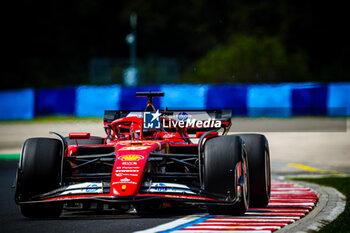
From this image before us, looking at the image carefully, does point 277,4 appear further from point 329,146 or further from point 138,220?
point 138,220

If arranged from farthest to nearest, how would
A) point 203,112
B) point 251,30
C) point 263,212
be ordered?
point 251,30 < point 203,112 < point 263,212

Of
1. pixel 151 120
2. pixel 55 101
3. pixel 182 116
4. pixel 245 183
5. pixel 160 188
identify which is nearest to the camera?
pixel 160 188

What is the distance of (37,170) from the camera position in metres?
7.32

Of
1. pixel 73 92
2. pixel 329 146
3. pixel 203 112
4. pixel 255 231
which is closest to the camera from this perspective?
pixel 255 231

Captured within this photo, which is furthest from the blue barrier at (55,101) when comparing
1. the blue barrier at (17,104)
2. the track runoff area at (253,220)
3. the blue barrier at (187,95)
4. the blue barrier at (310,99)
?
the track runoff area at (253,220)

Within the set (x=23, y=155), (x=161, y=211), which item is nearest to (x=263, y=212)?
(x=161, y=211)

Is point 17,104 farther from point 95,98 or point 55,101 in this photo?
point 95,98

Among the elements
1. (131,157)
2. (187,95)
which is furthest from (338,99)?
(131,157)

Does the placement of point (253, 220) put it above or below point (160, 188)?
below

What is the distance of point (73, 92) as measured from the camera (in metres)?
32.3

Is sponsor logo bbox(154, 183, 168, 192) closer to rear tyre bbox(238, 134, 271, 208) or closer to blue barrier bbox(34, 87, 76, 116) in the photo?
rear tyre bbox(238, 134, 271, 208)

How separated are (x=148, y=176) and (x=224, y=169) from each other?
777 millimetres

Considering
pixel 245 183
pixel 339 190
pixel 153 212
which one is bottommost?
pixel 339 190

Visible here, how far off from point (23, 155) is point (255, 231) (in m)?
2.48
